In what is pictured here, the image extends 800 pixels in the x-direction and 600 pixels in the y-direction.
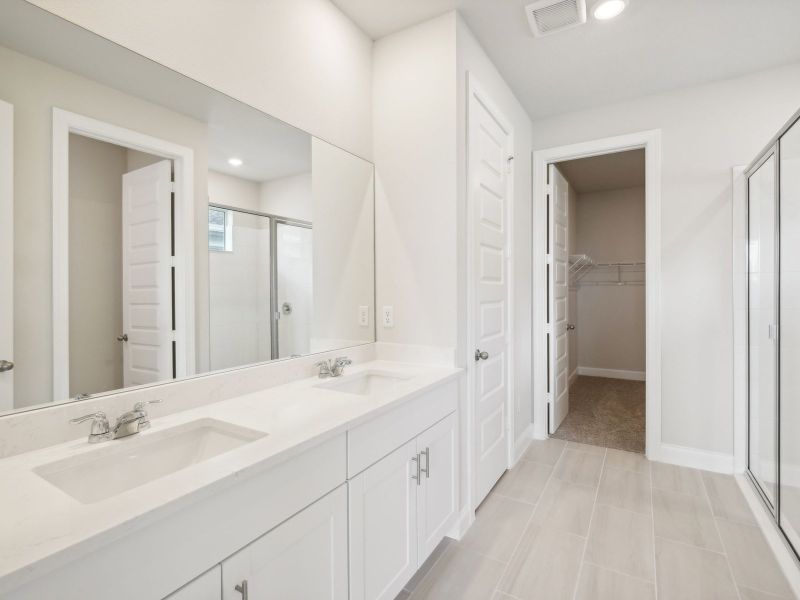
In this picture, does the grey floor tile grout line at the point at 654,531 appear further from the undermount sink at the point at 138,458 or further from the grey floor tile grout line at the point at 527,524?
the undermount sink at the point at 138,458

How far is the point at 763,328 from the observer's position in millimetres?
2305

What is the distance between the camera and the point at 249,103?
156cm

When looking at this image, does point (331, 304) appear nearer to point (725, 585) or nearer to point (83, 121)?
point (83, 121)

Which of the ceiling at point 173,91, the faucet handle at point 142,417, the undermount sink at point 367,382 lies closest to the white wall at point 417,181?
the undermount sink at point 367,382

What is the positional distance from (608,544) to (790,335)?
1323 mm

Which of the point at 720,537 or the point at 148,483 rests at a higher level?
the point at 148,483

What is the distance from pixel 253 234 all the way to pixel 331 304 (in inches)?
20.5

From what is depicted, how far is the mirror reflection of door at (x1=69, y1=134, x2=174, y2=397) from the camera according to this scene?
1108mm

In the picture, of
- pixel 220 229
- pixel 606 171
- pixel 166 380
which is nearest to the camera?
pixel 166 380

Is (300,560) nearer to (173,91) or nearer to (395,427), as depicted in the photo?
(395,427)

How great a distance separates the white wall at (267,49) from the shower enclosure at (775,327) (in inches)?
82.0

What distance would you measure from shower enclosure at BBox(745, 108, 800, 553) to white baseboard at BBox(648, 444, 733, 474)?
0.48 ft

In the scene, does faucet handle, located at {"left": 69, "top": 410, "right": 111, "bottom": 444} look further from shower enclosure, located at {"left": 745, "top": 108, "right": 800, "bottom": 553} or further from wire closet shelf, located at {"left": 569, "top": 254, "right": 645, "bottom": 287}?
wire closet shelf, located at {"left": 569, "top": 254, "right": 645, "bottom": 287}

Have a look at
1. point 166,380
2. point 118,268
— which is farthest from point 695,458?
point 118,268
